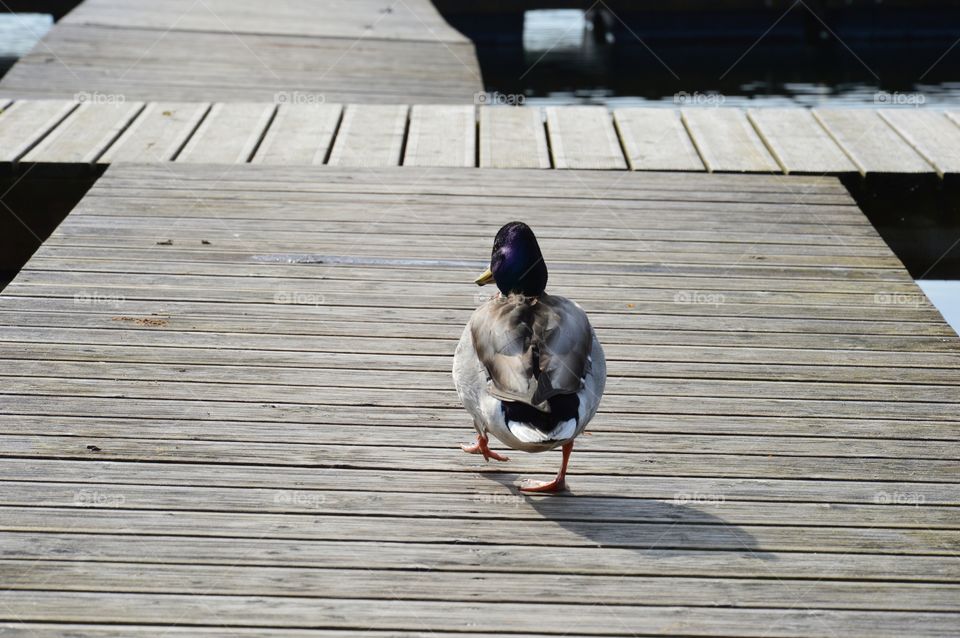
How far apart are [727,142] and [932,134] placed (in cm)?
139

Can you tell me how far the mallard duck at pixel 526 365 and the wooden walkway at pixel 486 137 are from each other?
126 inches

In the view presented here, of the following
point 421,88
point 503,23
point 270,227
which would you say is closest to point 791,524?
point 270,227

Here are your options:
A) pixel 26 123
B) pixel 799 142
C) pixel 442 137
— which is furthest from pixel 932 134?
pixel 26 123

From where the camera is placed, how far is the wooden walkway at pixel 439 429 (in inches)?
127

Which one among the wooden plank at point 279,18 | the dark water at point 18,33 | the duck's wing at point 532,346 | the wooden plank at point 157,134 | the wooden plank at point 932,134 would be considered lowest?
the dark water at point 18,33

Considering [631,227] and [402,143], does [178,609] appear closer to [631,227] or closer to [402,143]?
[631,227]

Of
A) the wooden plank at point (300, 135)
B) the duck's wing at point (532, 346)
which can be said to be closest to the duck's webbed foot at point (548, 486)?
the duck's wing at point (532, 346)

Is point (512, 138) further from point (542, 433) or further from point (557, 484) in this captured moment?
point (542, 433)

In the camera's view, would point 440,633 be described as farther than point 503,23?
No

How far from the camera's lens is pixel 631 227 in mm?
6141

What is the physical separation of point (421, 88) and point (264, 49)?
2171 mm

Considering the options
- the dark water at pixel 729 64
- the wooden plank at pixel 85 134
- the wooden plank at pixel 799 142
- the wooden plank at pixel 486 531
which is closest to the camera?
the wooden plank at pixel 486 531

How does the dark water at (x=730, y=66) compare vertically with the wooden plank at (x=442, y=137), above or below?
below

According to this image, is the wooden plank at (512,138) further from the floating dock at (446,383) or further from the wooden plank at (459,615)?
the wooden plank at (459,615)
